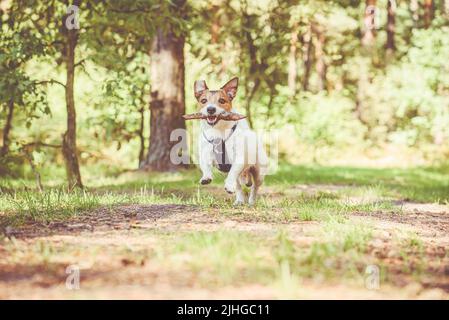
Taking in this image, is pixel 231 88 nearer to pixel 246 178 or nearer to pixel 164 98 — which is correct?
pixel 246 178

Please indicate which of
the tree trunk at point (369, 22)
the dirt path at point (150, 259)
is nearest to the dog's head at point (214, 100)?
the dirt path at point (150, 259)

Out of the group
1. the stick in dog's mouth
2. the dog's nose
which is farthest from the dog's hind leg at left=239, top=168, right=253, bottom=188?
the dog's nose

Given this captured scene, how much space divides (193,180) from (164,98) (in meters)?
2.50

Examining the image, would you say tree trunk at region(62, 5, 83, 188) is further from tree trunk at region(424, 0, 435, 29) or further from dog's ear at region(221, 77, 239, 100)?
tree trunk at region(424, 0, 435, 29)

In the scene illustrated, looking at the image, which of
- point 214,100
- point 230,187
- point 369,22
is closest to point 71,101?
point 214,100

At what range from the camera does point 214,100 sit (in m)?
6.71

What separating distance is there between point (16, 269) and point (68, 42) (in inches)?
230

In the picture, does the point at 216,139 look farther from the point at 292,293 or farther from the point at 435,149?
the point at 435,149

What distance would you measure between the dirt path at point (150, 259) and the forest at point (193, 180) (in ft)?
A: 0.05

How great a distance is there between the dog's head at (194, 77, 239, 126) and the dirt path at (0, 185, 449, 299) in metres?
1.16

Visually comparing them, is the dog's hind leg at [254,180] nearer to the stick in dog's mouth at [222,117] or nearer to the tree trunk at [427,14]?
the stick in dog's mouth at [222,117]

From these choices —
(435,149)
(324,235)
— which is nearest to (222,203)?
(324,235)

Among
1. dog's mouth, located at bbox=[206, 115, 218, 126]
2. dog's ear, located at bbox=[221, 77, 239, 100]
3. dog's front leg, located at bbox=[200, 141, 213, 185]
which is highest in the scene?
dog's ear, located at bbox=[221, 77, 239, 100]

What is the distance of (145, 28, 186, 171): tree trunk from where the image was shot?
498 inches
